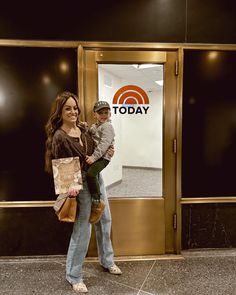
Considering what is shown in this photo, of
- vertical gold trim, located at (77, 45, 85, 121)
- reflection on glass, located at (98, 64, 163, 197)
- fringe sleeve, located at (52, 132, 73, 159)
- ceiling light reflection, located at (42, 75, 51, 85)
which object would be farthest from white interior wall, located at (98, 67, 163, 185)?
fringe sleeve, located at (52, 132, 73, 159)

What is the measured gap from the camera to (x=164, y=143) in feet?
9.04

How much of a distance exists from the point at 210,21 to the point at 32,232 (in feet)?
9.25

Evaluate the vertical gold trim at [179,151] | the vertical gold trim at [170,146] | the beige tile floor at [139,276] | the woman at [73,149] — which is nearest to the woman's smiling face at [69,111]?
the woman at [73,149]

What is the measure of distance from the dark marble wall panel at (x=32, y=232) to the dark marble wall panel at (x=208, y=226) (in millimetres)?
1255

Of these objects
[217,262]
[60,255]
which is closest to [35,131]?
[60,255]

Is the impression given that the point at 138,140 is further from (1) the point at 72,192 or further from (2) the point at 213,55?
(2) the point at 213,55

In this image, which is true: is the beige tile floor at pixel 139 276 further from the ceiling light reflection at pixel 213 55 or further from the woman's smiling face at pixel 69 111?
the ceiling light reflection at pixel 213 55

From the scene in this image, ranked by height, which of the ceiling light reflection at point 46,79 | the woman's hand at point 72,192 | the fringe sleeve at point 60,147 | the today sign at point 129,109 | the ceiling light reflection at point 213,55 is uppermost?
the ceiling light reflection at point 213,55

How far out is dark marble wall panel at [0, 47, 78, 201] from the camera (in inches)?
103

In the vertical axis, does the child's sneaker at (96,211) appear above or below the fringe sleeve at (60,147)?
below

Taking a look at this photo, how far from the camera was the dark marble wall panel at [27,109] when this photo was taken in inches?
103

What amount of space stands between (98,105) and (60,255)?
1.64 meters

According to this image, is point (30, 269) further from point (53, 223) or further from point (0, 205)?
point (0, 205)

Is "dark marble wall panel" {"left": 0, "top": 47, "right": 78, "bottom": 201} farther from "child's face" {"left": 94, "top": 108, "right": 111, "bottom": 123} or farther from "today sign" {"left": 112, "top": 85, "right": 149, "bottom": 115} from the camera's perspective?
"child's face" {"left": 94, "top": 108, "right": 111, "bottom": 123}
